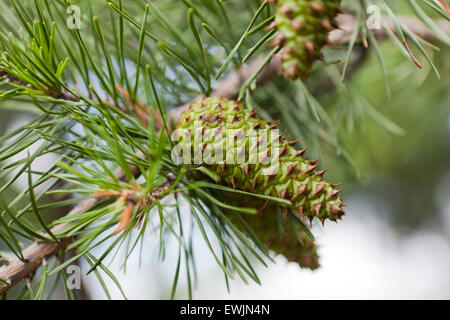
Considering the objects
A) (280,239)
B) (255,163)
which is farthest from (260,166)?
(280,239)

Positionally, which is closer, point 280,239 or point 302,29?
point 302,29

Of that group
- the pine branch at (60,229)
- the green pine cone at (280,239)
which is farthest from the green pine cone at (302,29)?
the green pine cone at (280,239)

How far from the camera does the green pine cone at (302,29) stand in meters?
0.24

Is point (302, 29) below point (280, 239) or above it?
above

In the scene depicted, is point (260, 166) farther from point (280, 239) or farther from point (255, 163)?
point (280, 239)

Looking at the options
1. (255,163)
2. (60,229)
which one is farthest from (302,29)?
(60,229)

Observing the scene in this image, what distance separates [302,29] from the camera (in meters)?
0.24

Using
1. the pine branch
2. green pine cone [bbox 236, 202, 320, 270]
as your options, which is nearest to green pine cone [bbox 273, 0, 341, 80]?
the pine branch

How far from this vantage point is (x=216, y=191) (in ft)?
1.09

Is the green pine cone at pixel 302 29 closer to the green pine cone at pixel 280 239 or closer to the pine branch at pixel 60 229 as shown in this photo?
the pine branch at pixel 60 229

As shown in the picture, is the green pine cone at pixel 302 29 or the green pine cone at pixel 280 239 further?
the green pine cone at pixel 280 239

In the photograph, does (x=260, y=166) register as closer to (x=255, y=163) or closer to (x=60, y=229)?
(x=255, y=163)

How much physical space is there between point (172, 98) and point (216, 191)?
196mm
